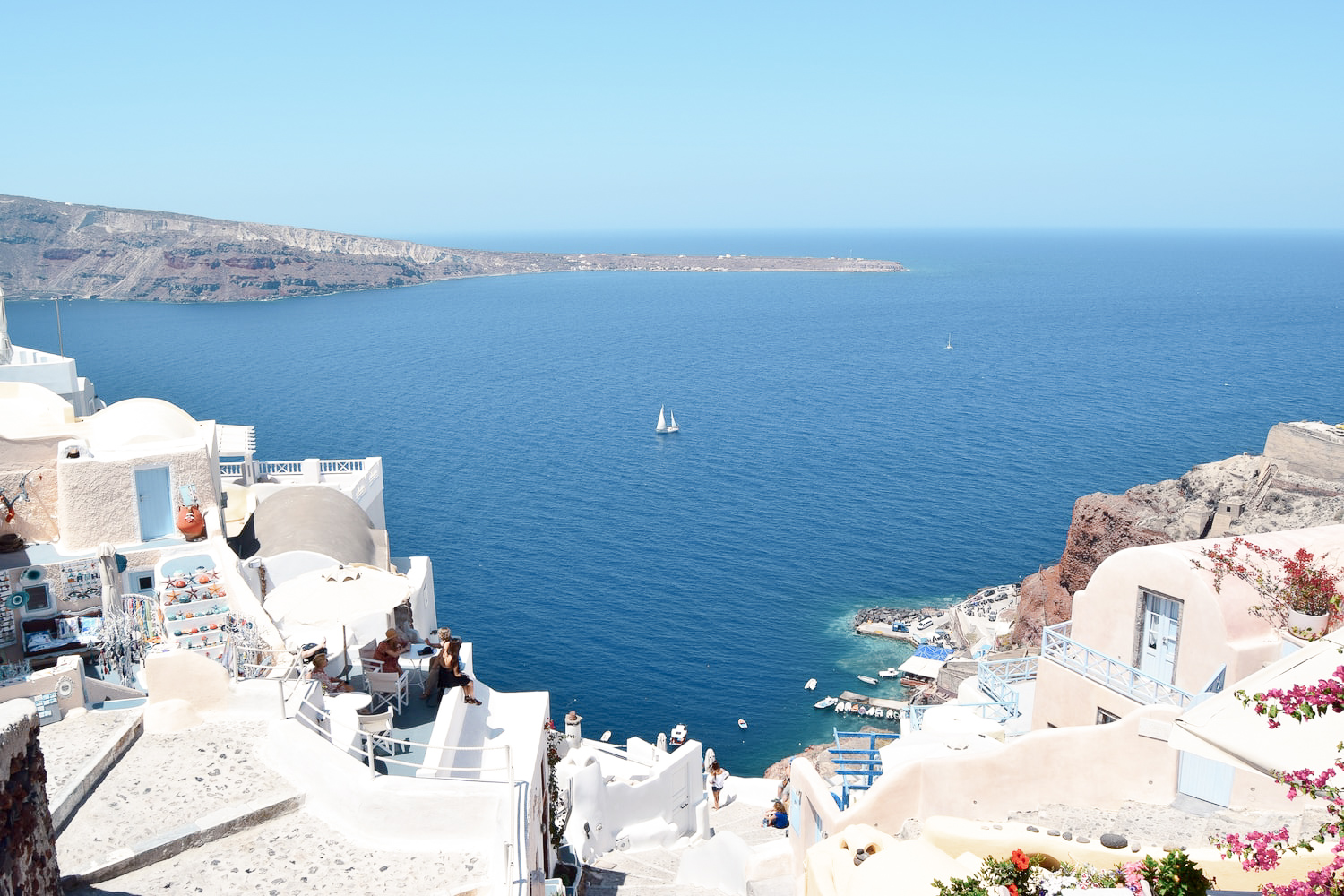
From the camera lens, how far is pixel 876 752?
49.2 feet

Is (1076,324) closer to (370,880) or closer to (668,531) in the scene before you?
(668,531)

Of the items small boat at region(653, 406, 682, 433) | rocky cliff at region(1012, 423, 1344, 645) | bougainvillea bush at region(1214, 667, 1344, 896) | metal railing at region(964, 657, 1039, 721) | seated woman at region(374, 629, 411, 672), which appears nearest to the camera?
bougainvillea bush at region(1214, 667, 1344, 896)

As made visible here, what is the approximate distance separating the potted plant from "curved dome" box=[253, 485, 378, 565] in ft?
48.0

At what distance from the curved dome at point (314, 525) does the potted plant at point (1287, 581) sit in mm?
14626

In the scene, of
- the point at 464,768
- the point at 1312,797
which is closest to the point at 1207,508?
the point at 1312,797

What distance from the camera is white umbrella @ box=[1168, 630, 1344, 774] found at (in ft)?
32.9

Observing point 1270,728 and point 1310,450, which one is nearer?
point 1270,728

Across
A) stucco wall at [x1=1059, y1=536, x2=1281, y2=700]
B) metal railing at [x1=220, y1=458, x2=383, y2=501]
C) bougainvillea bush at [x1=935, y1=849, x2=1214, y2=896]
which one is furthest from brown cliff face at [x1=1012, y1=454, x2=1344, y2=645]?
bougainvillea bush at [x1=935, y1=849, x2=1214, y2=896]

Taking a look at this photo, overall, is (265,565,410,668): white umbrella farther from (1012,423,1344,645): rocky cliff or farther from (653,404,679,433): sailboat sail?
(653,404,679,433): sailboat sail

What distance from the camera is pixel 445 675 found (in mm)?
13031

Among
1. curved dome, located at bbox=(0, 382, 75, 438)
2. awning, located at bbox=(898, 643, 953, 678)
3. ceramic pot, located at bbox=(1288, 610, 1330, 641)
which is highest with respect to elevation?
curved dome, located at bbox=(0, 382, 75, 438)

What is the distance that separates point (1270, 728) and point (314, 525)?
53.6 feet

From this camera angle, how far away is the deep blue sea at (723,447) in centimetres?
4522

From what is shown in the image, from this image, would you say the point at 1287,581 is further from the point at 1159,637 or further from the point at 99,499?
the point at 99,499
